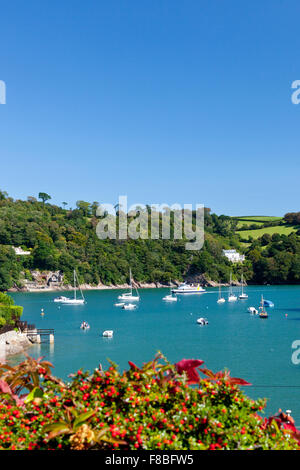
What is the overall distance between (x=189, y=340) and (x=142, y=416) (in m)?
46.0

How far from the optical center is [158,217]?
149 m

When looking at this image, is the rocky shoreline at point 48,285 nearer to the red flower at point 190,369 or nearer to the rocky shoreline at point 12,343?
the rocky shoreline at point 12,343

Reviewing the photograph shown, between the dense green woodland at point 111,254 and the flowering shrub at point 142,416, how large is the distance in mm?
123117

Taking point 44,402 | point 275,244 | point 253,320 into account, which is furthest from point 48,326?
point 275,244

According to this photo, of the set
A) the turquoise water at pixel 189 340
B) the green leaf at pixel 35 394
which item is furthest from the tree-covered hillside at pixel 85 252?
the green leaf at pixel 35 394

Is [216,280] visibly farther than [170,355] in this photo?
Yes

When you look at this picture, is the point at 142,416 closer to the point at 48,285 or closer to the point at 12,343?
the point at 12,343

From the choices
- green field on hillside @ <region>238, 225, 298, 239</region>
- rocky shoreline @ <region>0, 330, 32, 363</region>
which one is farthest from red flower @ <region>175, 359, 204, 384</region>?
green field on hillside @ <region>238, 225, 298, 239</region>

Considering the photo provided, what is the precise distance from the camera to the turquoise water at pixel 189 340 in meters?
32.8

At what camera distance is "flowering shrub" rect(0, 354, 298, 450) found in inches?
121

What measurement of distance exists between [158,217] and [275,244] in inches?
1527

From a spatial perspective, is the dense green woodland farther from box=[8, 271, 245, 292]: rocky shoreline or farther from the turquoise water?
the turquoise water

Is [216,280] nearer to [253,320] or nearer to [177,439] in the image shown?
[253,320]

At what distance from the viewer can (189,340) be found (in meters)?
48.1
